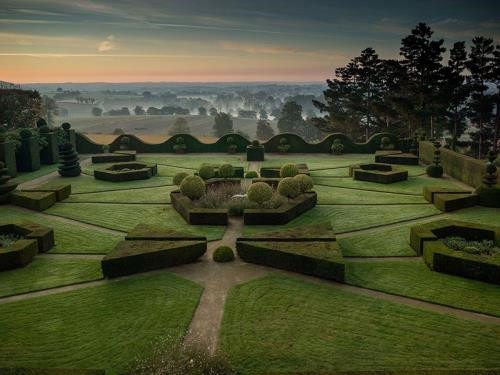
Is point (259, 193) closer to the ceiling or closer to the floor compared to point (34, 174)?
closer to the ceiling

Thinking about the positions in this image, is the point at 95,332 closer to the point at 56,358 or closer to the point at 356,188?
the point at 56,358

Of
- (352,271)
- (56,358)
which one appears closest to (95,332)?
(56,358)

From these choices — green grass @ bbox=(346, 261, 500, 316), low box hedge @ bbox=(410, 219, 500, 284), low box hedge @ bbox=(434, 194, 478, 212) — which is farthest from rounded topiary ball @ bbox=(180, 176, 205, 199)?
low box hedge @ bbox=(434, 194, 478, 212)

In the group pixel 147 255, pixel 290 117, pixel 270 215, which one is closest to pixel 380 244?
pixel 270 215

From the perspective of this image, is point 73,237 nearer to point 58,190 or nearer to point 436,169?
point 58,190

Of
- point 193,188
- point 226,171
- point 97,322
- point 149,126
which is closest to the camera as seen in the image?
point 97,322

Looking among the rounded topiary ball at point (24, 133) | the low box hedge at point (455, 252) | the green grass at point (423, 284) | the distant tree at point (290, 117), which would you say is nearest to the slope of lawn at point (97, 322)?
the green grass at point (423, 284)

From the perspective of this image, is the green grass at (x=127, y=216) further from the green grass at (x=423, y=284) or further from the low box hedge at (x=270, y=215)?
the green grass at (x=423, y=284)
